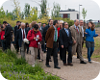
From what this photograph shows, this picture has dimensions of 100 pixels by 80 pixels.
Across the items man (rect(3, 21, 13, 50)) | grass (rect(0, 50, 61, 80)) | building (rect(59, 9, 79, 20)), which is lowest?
grass (rect(0, 50, 61, 80))

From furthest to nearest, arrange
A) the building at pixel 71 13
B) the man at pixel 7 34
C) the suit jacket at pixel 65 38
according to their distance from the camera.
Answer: the building at pixel 71 13
the man at pixel 7 34
the suit jacket at pixel 65 38

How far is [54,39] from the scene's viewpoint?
8.08m

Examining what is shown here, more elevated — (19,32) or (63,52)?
(19,32)

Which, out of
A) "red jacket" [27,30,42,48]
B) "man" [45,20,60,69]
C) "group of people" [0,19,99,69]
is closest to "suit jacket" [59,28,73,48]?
"group of people" [0,19,99,69]

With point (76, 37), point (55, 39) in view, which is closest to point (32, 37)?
point (55, 39)

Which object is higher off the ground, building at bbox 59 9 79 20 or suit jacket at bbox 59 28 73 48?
building at bbox 59 9 79 20

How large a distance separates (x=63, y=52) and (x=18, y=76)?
3.52 meters

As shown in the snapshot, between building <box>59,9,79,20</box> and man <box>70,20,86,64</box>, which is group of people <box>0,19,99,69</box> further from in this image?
building <box>59,9,79,20</box>

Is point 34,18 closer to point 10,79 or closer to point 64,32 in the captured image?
point 64,32

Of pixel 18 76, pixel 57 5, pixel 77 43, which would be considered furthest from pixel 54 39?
pixel 57 5

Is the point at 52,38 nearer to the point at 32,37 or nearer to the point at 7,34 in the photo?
the point at 32,37

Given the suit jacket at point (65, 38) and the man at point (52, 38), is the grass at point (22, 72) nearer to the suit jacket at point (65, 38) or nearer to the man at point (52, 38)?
the man at point (52, 38)

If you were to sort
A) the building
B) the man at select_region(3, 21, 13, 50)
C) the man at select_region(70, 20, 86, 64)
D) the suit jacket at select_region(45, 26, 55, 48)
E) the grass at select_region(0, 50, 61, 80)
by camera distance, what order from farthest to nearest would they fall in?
1. the building
2. the man at select_region(3, 21, 13, 50)
3. the man at select_region(70, 20, 86, 64)
4. the suit jacket at select_region(45, 26, 55, 48)
5. the grass at select_region(0, 50, 61, 80)

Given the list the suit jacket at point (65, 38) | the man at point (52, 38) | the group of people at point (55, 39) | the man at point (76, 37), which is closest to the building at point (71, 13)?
the group of people at point (55, 39)
